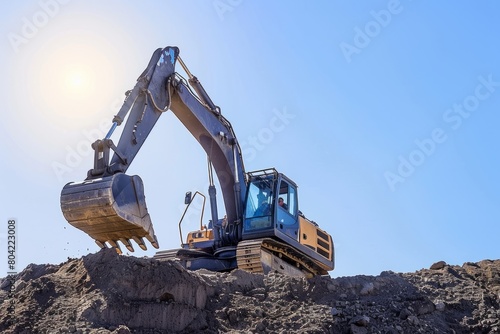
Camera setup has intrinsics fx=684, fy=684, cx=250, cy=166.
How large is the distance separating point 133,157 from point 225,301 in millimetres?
2641

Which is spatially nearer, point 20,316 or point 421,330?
point 20,316

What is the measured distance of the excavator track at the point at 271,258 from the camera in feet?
40.0

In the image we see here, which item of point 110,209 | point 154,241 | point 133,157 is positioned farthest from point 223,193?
point 110,209

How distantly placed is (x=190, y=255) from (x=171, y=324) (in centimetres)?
457

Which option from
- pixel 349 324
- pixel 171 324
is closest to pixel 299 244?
pixel 349 324

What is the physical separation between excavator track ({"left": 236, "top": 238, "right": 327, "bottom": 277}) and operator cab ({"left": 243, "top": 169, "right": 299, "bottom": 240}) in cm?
28

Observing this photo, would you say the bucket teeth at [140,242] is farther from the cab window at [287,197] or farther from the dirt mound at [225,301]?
the cab window at [287,197]

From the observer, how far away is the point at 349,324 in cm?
936

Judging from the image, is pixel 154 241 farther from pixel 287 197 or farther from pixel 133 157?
pixel 287 197

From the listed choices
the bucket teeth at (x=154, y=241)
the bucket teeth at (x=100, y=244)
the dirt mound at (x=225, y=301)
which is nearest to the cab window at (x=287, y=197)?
the dirt mound at (x=225, y=301)

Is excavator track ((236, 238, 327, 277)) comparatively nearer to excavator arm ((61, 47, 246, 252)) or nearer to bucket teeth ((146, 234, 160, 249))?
excavator arm ((61, 47, 246, 252))

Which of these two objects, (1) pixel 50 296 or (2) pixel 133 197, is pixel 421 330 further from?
(1) pixel 50 296

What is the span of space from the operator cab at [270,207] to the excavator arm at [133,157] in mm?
230

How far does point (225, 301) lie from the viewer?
378 inches
